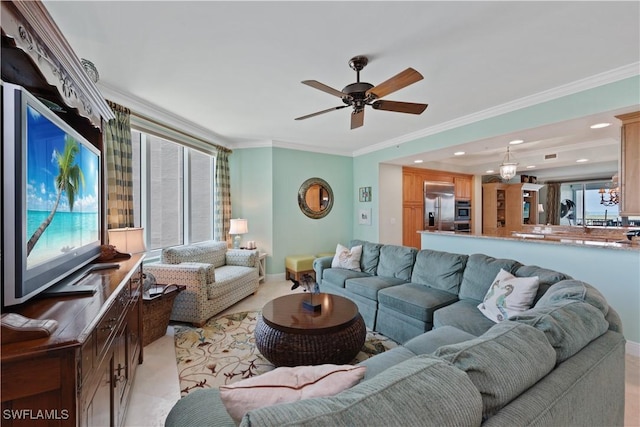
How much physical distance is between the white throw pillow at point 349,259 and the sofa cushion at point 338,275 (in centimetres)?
8

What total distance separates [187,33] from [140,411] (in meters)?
2.68

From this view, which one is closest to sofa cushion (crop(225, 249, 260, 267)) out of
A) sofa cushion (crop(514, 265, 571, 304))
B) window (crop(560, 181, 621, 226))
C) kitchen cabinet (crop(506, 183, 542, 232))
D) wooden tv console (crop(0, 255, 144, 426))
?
wooden tv console (crop(0, 255, 144, 426))

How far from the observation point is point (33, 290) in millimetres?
1165

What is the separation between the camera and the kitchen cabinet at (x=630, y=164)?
2.75 metres

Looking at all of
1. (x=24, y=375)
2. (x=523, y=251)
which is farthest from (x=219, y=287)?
(x=523, y=251)

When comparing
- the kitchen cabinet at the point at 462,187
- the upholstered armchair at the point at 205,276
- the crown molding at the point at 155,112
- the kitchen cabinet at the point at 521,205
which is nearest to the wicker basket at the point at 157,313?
the upholstered armchair at the point at 205,276

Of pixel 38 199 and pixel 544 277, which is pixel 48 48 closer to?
pixel 38 199

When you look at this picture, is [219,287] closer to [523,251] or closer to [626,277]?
[523,251]

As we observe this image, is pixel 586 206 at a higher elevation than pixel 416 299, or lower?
higher

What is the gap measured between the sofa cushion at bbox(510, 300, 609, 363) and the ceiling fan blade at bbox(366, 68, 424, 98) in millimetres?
1637

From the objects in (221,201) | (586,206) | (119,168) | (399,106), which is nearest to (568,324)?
(399,106)

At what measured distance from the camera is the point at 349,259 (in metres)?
3.91

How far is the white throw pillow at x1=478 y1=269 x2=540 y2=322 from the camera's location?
2068 mm

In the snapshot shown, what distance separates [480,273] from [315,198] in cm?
354
